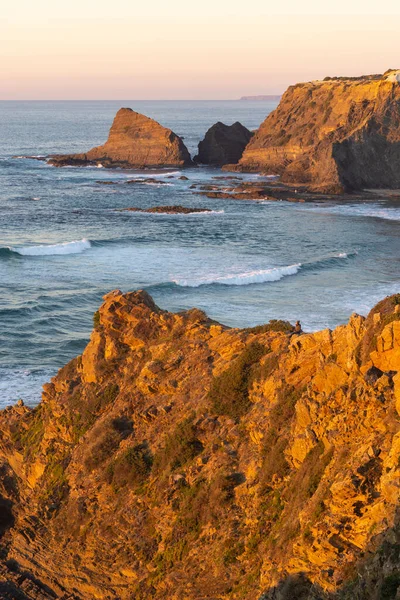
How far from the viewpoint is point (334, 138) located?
87125 mm

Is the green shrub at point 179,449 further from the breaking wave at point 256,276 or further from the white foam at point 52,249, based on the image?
the white foam at point 52,249

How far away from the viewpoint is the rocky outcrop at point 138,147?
105625 mm

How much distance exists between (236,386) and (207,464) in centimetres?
146

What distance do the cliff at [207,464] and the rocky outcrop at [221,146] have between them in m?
92.9

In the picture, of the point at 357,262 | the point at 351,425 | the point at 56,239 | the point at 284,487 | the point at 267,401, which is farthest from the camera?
the point at 56,239

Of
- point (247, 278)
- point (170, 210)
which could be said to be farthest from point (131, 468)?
point (170, 210)

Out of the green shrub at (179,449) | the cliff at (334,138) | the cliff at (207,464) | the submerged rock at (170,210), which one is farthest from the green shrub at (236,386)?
the cliff at (334,138)

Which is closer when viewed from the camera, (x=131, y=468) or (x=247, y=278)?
(x=131, y=468)

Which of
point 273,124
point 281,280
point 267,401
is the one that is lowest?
point 281,280

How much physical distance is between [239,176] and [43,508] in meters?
83.7

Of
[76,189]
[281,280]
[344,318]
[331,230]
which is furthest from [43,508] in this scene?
[76,189]

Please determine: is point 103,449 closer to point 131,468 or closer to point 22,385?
point 131,468

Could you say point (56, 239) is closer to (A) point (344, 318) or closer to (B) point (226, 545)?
(A) point (344, 318)

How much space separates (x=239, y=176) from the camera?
96.2 metres
